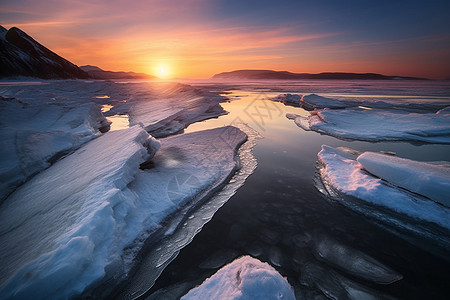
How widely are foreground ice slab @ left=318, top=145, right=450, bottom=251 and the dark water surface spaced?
0.80 feet

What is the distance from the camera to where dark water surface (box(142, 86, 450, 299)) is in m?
1.88

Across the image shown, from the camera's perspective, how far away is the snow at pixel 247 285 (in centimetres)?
141

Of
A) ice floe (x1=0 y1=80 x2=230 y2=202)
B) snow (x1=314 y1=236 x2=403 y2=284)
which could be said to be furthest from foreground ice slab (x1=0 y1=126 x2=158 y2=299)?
snow (x1=314 y1=236 x2=403 y2=284)

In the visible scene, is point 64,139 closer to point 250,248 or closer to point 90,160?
point 90,160

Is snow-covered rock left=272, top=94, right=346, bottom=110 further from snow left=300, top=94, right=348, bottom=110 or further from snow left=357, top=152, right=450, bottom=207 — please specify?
snow left=357, top=152, right=450, bottom=207

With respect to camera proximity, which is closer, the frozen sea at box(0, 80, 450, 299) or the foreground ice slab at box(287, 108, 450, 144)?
the frozen sea at box(0, 80, 450, 299)

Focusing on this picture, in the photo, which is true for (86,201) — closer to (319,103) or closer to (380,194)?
(380,194)

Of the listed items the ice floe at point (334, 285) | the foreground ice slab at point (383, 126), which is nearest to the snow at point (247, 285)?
the ice floe at point (334, 285)

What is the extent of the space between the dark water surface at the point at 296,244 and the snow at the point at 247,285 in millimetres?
377

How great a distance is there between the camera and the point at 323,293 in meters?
1.82

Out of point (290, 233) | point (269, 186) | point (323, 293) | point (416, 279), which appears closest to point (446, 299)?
point (416, 279)

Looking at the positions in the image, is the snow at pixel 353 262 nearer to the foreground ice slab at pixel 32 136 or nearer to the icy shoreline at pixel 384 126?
the foreground ice slab at pixel 32 136

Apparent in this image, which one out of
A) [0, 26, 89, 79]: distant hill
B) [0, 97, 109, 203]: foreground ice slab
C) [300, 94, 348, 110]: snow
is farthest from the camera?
[0, 26, 89, 79]: distant hill

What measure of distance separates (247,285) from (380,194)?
9.09 ft
